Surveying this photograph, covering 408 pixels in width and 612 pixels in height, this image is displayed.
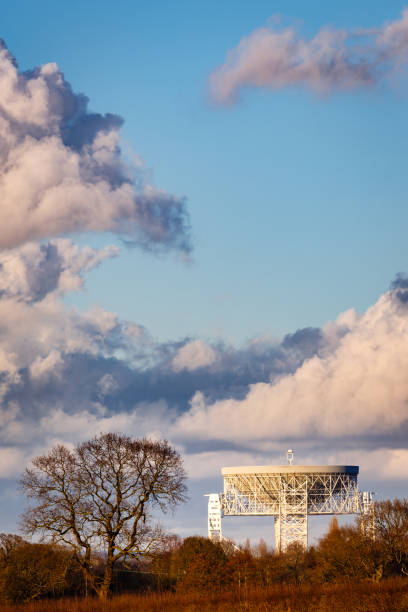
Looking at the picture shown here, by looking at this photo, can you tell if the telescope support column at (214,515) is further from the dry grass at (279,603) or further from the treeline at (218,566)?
the dry grass at (279,603)

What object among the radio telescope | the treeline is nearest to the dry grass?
the treeline

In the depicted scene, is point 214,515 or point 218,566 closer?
point 218,566

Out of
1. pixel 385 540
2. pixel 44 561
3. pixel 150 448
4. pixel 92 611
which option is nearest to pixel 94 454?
pixel 150 448

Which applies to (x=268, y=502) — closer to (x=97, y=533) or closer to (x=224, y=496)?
(x=224, y=496)

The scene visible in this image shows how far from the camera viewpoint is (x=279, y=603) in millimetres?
38312

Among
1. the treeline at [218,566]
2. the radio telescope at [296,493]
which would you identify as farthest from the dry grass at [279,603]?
the radio telescope at [296,493]

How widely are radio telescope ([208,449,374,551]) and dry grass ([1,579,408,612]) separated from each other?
61334 millimetres

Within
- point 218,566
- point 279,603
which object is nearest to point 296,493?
point 218,566

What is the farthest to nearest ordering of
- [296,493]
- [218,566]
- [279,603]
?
[296,493] < [218,566] < [279,603]

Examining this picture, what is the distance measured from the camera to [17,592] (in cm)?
7125

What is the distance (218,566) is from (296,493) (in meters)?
44.2

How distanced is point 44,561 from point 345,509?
162ft

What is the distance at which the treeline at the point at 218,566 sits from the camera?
6812cm

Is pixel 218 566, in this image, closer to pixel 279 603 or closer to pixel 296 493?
pixel 279 603
